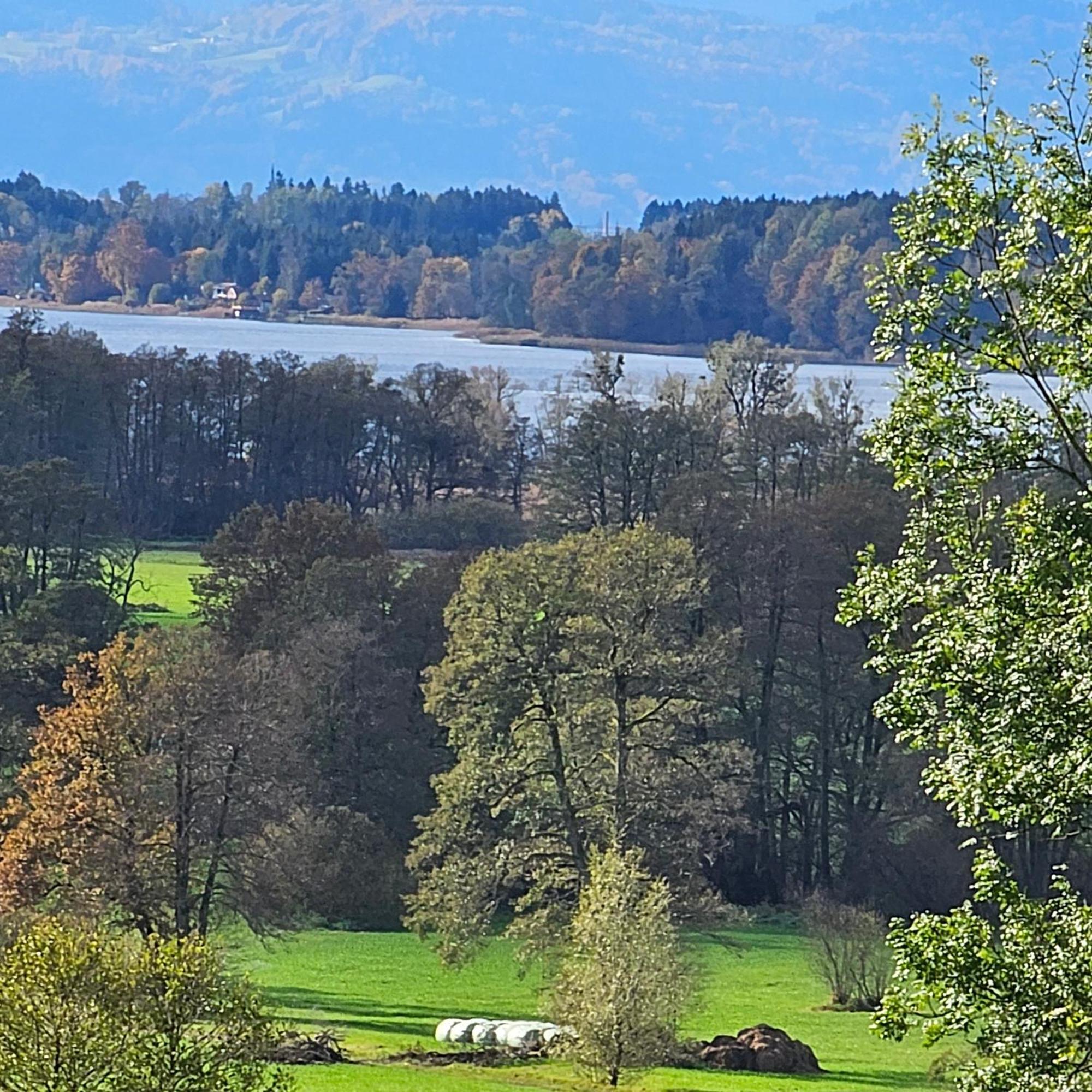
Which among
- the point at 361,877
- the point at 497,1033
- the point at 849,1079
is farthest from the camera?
the point at 361,877

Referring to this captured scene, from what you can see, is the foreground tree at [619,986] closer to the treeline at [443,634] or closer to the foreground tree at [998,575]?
the treeline at [443,634]

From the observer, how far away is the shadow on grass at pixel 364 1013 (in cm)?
3316

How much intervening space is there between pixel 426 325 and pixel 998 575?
530 feet

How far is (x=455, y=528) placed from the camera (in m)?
64.8

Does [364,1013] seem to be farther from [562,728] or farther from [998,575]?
[998,575]

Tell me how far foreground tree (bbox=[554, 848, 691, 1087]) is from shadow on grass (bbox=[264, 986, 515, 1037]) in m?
5.36

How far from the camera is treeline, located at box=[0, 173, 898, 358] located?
447 ft

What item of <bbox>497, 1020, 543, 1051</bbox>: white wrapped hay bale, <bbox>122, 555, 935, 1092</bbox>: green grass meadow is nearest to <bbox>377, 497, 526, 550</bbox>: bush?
<bbox>122, 555, 935, 1092</bbox>: green grass meadow

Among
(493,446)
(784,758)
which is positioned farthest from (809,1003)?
(493,446)

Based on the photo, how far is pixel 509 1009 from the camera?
35.8 m

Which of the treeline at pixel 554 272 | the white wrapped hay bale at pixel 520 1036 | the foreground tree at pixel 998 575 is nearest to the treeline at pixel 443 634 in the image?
the white wrapped hay bale at pixel 520 1036

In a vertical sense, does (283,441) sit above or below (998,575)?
above

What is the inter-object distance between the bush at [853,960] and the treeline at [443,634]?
2.82m

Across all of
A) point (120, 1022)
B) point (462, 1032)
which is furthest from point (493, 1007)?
Result: point (120, 1022)
